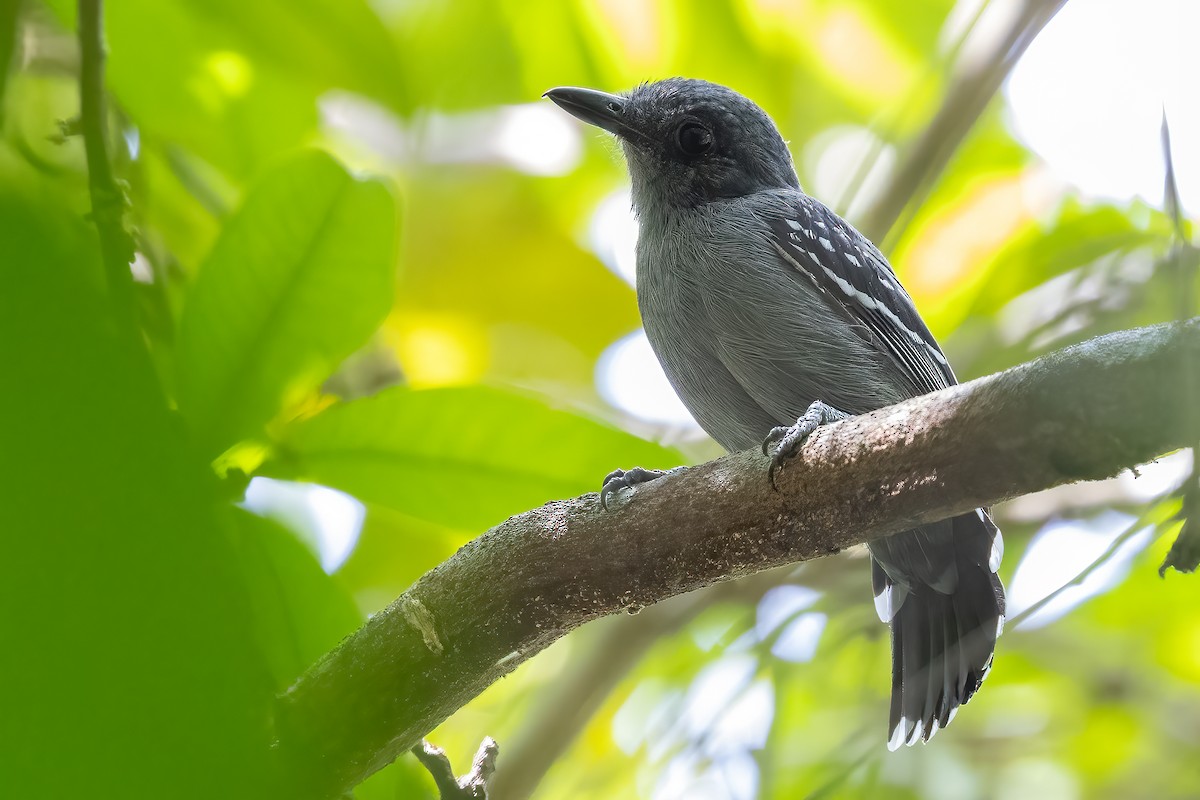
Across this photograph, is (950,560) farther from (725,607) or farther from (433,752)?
(433,752)

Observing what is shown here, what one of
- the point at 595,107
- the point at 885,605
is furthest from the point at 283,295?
the point at 885,605

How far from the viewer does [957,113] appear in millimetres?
3367

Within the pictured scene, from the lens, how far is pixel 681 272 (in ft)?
10.3

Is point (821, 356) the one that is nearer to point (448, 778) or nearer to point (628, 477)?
point (628, 477)

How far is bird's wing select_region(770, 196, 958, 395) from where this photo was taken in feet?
10.3

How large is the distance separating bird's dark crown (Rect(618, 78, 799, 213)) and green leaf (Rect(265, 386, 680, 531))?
1339 mm

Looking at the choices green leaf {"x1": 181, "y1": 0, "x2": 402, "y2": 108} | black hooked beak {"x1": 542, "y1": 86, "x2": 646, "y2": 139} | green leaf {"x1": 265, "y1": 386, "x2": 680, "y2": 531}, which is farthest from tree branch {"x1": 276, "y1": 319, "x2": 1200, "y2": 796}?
black hooked beak {"x1": 542, "y1": 86, "x2": 646, "y2": 139}

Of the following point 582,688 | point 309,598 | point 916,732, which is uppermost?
point 309,598

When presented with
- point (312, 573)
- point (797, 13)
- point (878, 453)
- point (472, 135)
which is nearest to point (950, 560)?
point (878, 453)

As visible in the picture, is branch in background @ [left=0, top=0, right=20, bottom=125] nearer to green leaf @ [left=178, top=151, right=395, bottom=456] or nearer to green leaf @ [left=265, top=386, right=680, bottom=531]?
green leaf @ [left=178, top=151, right=395, bottom=456]

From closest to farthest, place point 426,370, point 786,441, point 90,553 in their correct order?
point 90,553 → point 786,441 → point 426,370

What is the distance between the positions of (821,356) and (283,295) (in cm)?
144

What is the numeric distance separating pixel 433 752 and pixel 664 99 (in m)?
2.52

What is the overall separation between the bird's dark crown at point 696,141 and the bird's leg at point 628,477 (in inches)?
54.6
